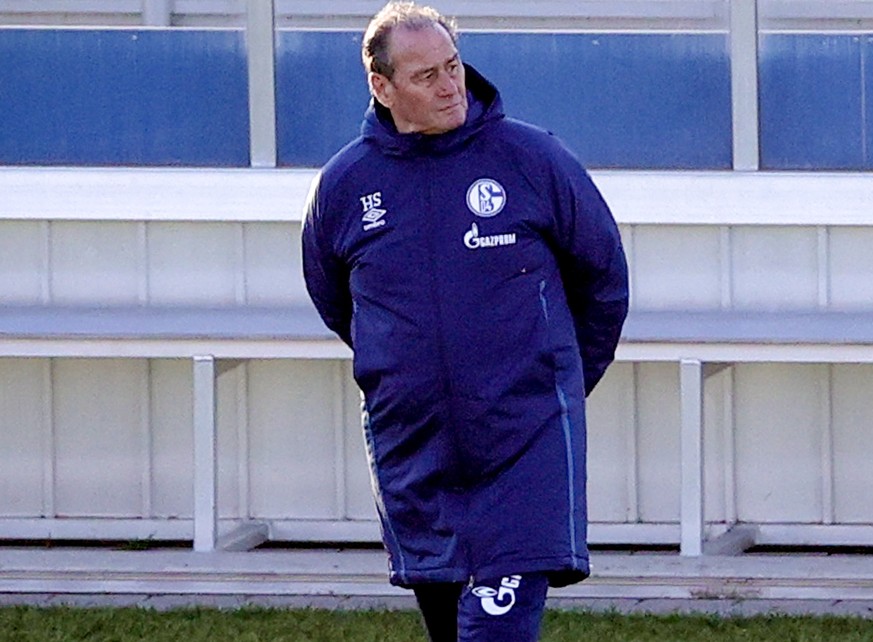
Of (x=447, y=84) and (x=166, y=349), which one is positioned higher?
(x=447, y=84)

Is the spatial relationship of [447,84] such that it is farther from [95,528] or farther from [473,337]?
[95,528]

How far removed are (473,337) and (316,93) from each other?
3018mm

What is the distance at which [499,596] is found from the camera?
363 centimetres

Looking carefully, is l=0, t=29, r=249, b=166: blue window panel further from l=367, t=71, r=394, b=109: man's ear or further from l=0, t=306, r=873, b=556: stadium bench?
l=367, t=71, r=394, b=109: man's ear

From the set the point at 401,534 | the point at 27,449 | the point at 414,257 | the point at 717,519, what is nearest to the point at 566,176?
the point at 414,257

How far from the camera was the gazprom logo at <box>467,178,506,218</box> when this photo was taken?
3627mm

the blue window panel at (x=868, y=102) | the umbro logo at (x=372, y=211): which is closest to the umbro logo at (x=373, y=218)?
the umbro logo at (x=372, y=211)

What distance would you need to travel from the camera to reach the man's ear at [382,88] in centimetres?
369

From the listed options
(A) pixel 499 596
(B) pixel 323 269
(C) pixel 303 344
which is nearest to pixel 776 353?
(C) pixel 303 344

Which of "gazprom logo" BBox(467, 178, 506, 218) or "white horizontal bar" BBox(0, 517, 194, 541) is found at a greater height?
"gazprom logo" BBox(467, 178, 506, 218)

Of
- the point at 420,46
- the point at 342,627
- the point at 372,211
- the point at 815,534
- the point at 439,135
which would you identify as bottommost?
the point at 342,627

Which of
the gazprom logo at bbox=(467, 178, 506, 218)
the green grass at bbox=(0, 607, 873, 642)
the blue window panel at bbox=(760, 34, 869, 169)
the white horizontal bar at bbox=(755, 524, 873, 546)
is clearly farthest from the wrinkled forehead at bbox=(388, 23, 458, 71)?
the white horizontal bar at bbox=(755, 524, 873, 546)

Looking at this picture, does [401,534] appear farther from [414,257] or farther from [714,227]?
[714,227]

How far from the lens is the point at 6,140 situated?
663 centimetres
